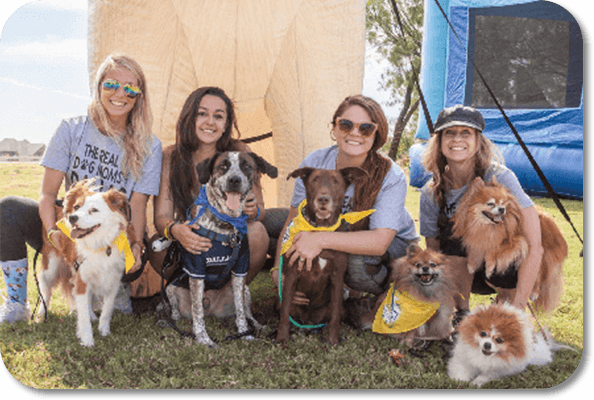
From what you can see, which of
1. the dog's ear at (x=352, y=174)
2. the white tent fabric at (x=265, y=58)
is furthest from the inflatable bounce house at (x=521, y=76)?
the dog's ear at (x=352, y=174)

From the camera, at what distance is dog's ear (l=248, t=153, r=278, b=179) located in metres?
2.89

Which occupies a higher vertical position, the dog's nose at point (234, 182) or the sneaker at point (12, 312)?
the dog's nose at point (234, 182)

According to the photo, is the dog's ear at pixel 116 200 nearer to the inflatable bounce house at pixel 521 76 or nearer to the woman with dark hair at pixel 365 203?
the woman with dark hair at pixel 365 203

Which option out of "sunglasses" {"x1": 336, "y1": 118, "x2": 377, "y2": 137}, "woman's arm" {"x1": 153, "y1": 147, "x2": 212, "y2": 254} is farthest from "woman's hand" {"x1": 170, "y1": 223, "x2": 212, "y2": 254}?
"sunglasses" {"x1": 336, "y1": 118, "x2": 377, "y2": 137}

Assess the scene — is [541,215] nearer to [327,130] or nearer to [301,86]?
[327,130]

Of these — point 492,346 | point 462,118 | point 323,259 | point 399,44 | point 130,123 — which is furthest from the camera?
point 399,44

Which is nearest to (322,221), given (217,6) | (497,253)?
(497,253)

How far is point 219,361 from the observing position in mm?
2543

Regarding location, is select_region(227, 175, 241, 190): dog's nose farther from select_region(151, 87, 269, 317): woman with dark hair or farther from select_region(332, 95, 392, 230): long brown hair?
select_region(332, 95, 392, 230): long brown hair

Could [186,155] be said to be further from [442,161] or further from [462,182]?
[462,182]

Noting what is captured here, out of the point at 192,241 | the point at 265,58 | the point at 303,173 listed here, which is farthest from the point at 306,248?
the point at 265,58

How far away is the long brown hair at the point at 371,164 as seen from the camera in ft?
9.52

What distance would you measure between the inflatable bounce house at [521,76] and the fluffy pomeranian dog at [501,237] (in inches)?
182

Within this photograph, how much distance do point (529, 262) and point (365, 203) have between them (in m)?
1.04
